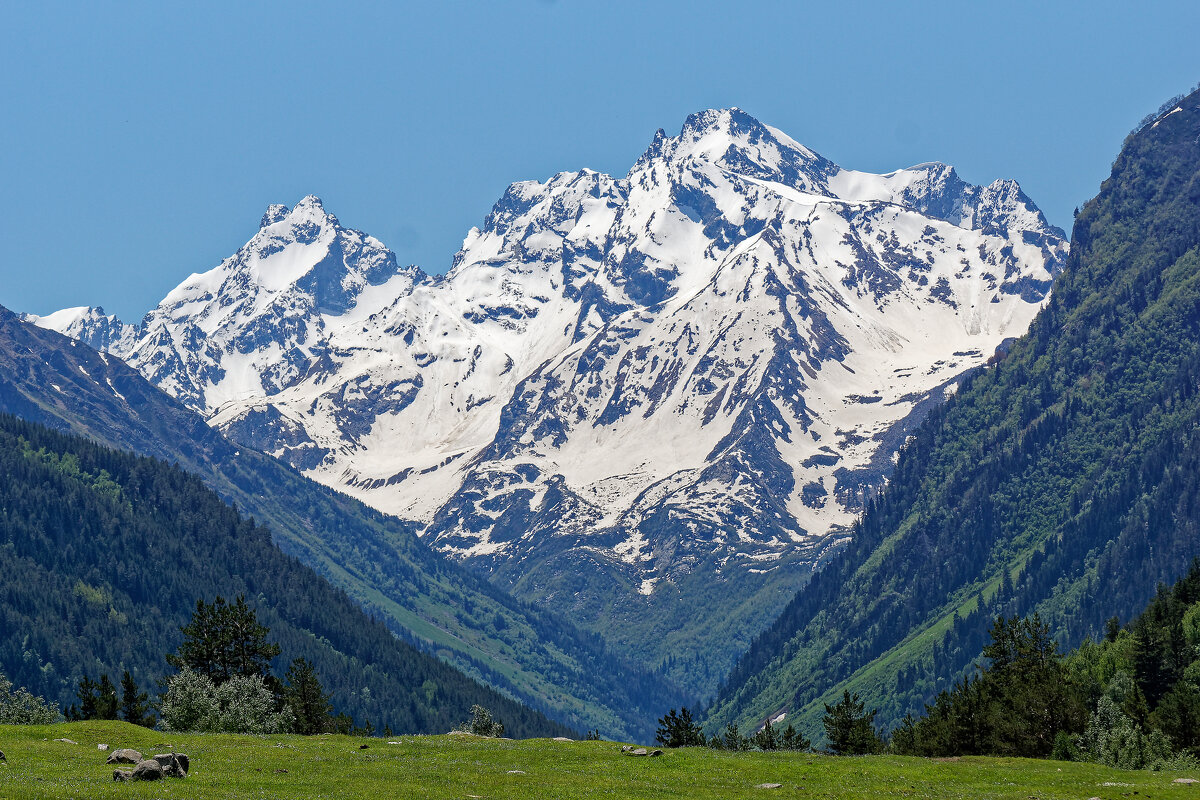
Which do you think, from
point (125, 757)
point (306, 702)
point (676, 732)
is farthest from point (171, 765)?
point (306, 702)

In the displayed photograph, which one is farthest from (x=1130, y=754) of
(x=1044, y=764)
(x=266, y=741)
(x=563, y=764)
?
(x=266, y=741)

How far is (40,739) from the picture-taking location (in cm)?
9512

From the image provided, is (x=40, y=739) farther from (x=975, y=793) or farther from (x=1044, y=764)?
(x=1044, y=764)

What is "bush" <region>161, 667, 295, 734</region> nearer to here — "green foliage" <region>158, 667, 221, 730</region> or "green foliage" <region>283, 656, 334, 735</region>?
"green foliage" <region>158, 667, 221, 730</region>

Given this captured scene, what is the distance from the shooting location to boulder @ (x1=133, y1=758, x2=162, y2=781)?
7212cm

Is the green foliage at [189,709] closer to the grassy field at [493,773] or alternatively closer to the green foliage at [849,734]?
the grassy field at [493,773]

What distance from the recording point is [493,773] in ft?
281

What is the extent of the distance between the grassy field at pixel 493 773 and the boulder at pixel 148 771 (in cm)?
97

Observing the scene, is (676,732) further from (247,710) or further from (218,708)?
(218,708)

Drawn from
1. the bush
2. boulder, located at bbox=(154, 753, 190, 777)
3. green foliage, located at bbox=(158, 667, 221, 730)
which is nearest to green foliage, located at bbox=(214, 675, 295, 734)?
the bush

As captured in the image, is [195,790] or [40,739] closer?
[195,790]

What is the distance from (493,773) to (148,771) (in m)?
22.2

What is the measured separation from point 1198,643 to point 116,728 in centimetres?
13641

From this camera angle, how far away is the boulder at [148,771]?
72.1m
